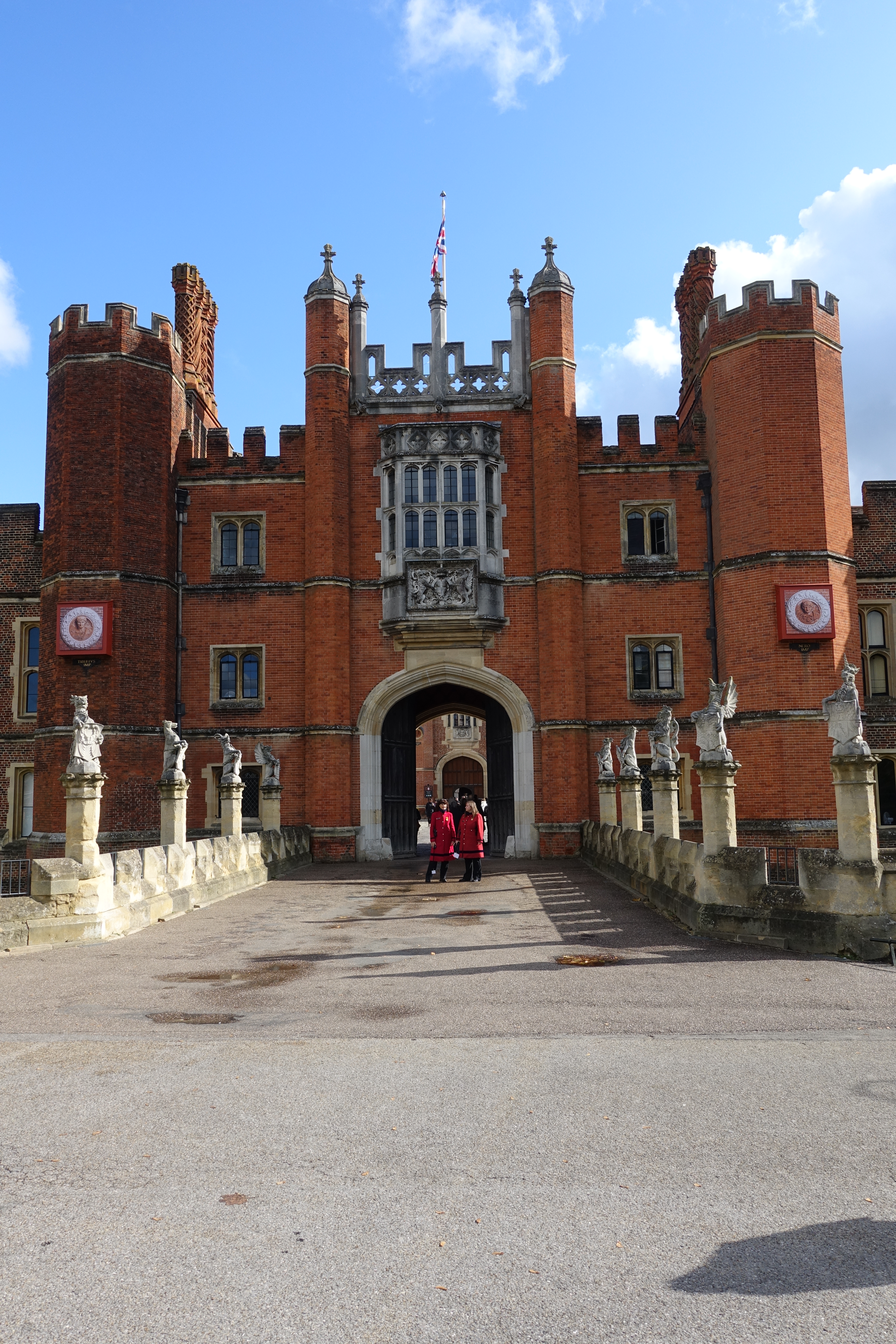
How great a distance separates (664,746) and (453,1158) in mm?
10552

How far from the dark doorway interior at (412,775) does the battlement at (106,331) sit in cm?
1019

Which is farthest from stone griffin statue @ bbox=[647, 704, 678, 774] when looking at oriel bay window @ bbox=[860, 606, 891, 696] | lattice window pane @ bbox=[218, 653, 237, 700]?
lattice window pane @ bbox=[218, 653, 237, 700]

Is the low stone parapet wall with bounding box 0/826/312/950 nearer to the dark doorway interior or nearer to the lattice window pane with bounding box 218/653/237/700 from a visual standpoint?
the lattice window pane with bounding box 218/653/237/700

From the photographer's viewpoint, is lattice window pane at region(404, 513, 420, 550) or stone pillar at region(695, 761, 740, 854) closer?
stone pillar at region(695, 761, 740, 854)

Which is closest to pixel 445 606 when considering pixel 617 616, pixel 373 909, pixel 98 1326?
pixel 617 616

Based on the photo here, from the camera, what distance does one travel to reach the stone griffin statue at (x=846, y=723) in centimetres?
1008

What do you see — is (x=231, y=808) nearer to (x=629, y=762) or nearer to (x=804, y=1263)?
(x=629, y=762)

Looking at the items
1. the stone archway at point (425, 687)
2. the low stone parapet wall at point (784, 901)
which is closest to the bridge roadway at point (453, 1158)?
the low stone parapet wall at point (784, 901)

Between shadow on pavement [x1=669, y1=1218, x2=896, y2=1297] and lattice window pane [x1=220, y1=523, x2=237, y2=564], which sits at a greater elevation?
lattice window pane [x1=220, y1=523, x2=237, y2=564]

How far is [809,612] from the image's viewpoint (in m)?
22.1

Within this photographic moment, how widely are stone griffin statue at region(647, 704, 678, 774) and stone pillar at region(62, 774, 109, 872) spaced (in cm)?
709

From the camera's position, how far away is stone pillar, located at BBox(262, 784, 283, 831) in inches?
864

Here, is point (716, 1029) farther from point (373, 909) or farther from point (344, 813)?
point (344, 813)

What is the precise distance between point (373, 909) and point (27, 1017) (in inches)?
Result: 285
